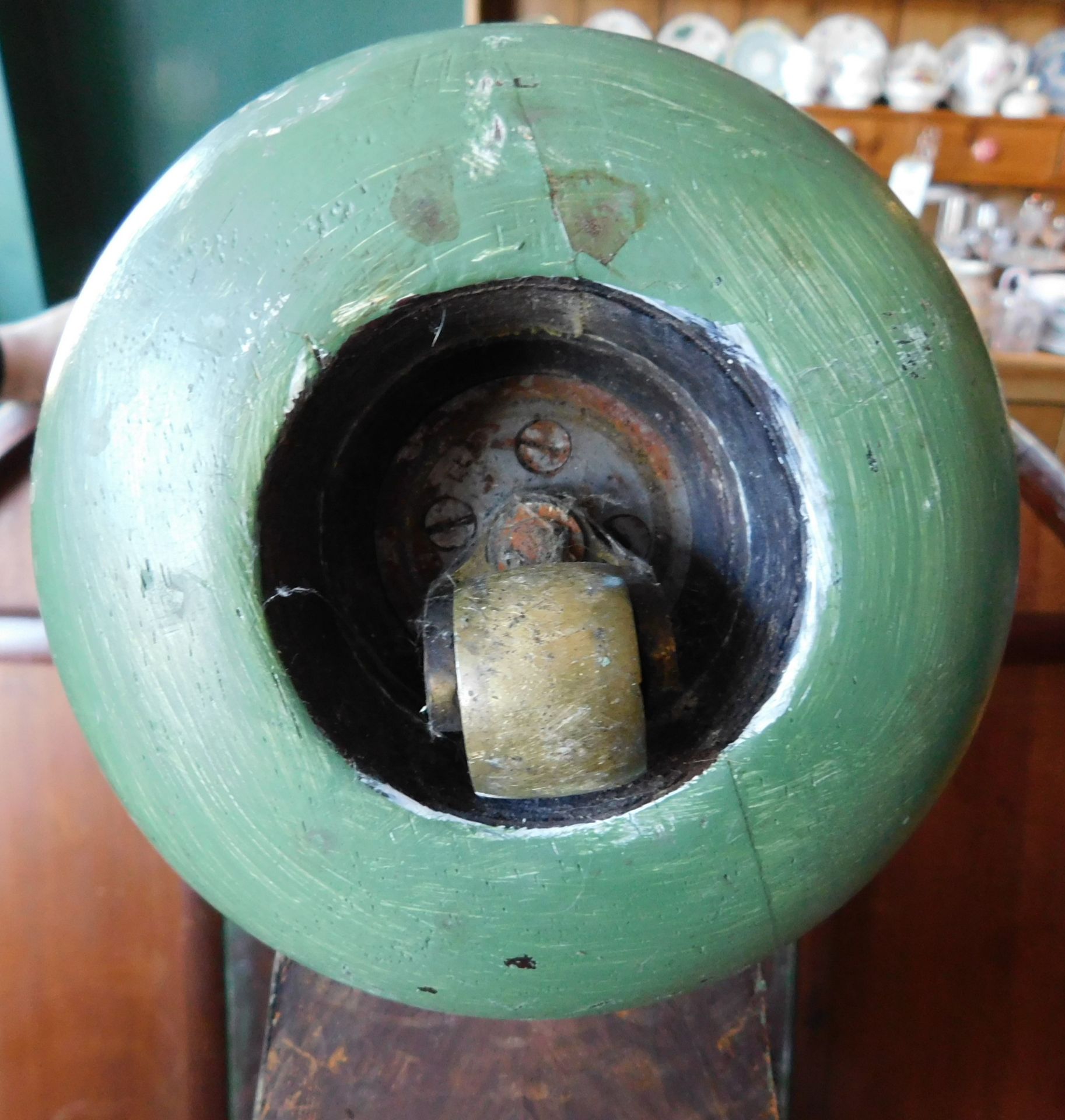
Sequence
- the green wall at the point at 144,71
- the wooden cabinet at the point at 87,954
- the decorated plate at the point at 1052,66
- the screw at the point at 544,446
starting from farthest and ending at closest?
the decorated plate at the point at 1052,66 → the green wall at the point at 144,71 → the wooden cabinet at the point at 87,954 → the screw at the point at 544,446

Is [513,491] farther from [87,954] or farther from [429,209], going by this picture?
[87,954]

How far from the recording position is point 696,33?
1.82 meters

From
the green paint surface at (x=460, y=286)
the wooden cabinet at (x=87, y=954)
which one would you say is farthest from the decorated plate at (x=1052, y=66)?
the wooden cabinet at (x=87, y=954)

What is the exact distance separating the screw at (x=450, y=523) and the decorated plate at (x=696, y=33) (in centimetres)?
157

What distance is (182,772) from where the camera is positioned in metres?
0.52

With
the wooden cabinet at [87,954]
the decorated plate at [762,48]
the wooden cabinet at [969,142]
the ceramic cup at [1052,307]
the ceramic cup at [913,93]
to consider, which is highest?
the decorated plate at [762,48]

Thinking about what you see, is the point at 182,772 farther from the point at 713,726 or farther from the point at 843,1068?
the point at 843,1068

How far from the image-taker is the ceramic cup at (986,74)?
1824mm

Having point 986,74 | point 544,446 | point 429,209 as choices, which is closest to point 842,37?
point 986,74

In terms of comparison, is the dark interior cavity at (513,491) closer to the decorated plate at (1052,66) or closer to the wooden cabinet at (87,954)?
the wooden cabinet at (87,954)

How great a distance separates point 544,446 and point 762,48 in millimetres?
1624

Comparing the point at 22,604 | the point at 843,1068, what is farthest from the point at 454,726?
the point at 843,1068

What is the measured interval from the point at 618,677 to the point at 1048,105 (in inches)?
82.7

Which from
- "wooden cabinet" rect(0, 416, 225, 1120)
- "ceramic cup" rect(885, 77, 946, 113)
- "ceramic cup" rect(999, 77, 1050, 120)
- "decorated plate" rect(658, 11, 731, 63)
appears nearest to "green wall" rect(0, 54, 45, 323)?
"wooden cabinet" rect(0, 416, 225, 1120)
